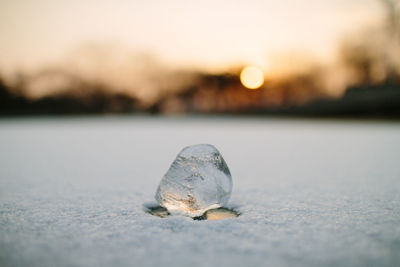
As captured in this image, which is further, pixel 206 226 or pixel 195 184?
pixel 195 184

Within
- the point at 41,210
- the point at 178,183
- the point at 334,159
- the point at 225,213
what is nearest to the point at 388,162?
the point at 334,159

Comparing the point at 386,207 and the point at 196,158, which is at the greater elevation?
the point at 196,158

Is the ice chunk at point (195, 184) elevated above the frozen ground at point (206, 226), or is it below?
above

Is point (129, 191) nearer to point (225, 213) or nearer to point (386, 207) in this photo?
point (225, 213)

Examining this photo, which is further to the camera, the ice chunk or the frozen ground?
the ice chunk

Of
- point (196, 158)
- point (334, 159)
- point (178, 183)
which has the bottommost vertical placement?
point (334, 159)

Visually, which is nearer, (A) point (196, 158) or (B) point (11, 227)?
(B) point (11, 227)

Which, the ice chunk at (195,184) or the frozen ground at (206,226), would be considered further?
the ice chunk at (195,184)

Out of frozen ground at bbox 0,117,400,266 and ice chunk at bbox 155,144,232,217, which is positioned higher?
ice chunk at bbox 155,144,232,217
